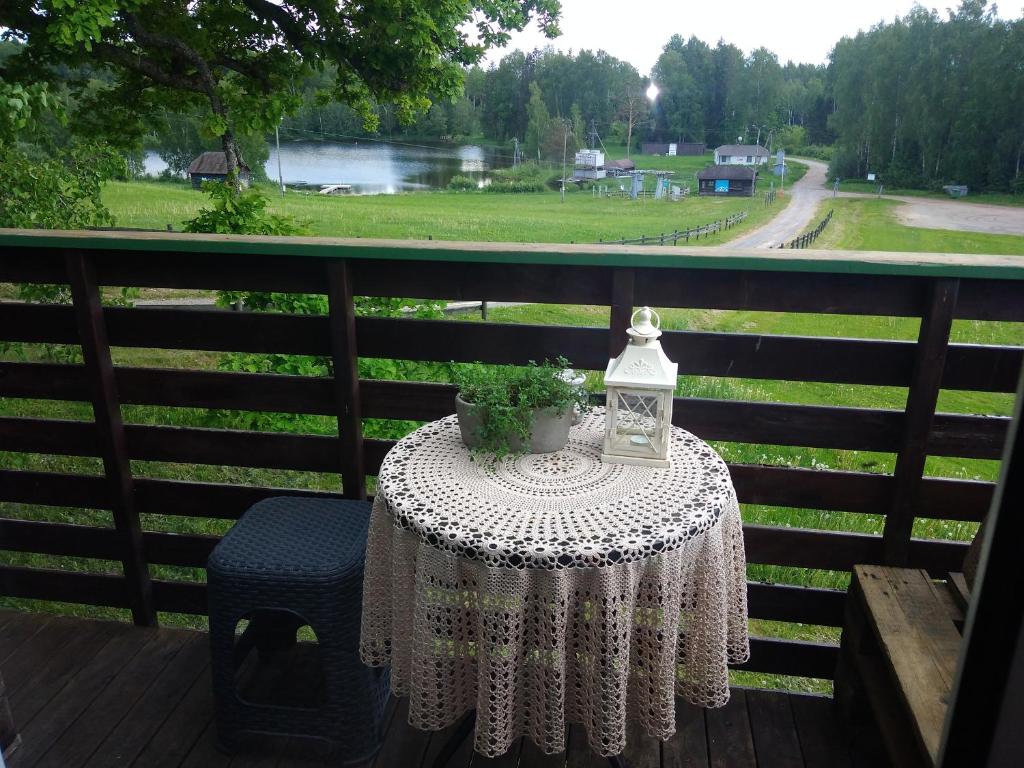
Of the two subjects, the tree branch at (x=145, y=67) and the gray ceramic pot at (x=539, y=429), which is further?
the tree branch at (x=145, y=67)

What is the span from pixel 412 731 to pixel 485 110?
253 cm

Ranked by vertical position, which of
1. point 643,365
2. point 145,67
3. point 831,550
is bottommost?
point 831,550

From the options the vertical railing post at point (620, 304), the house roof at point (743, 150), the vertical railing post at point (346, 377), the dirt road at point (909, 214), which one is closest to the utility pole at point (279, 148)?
the house roof at point (743, 150)

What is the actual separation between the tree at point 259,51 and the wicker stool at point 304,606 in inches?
128

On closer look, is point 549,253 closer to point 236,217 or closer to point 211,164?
point 236,217

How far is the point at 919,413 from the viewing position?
167 cm

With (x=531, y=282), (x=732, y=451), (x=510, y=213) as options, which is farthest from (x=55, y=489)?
(x=732, y=451)

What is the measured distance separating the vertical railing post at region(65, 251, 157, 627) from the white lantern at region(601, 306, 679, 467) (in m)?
1.37

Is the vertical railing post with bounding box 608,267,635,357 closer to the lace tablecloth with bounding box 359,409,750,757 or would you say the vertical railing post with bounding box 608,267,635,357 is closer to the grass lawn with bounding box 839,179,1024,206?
the lace tablecloth with bounding box 359,409,750,757

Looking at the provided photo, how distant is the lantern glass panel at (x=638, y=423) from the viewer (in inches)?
56.1

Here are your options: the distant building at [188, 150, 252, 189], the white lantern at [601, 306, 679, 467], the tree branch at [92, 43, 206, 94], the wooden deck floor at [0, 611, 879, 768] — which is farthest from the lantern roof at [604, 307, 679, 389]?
the tree branch at [92, 43, 206, 94]

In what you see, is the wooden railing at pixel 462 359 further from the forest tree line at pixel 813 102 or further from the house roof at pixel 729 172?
the house roof at pixel 729 172

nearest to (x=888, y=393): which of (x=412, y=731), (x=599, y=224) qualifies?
(x=599, y=224)

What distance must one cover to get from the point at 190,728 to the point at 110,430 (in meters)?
0.81
